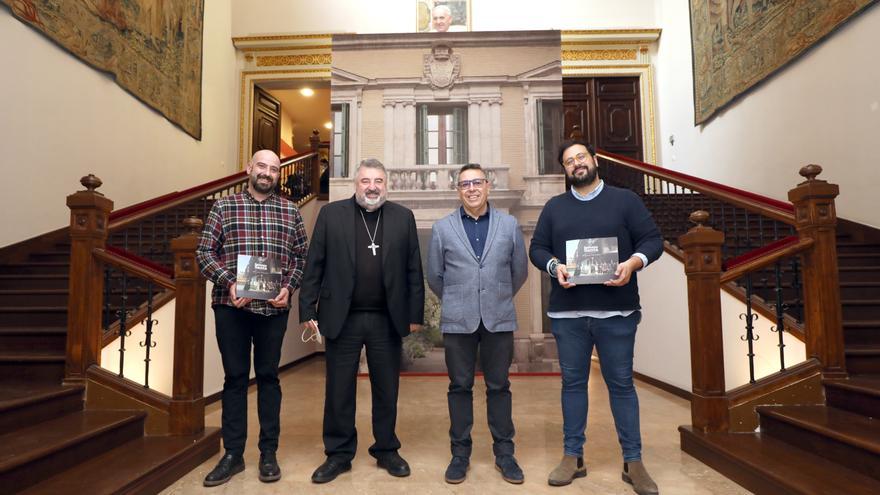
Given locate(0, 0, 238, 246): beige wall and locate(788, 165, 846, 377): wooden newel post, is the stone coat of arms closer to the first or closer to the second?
locate(788, 165, 846, 377): wooden newel post

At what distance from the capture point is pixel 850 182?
475 cm

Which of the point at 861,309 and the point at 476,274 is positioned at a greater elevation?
the point at 476,274

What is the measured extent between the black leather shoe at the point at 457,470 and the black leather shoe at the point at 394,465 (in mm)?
215

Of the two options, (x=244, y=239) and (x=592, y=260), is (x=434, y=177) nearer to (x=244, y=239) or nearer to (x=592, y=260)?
(x=244, y=239)

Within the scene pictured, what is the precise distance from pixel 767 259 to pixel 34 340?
14.5 feet

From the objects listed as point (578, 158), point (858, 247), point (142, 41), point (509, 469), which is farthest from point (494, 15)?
point (509, 469)

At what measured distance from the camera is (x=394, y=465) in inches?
98.8

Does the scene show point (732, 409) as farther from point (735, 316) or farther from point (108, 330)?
point (108, 330)

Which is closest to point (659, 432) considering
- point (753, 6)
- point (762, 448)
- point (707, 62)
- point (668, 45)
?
point (762, 448)

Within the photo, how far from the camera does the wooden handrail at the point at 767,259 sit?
113 inches

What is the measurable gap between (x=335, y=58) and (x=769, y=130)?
503 cm

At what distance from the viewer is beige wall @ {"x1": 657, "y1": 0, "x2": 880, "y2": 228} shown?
15.0 feet

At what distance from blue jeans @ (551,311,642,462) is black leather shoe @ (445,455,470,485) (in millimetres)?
509

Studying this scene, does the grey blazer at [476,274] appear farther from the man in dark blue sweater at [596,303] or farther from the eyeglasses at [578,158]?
the eyeglasses at [578,158]
